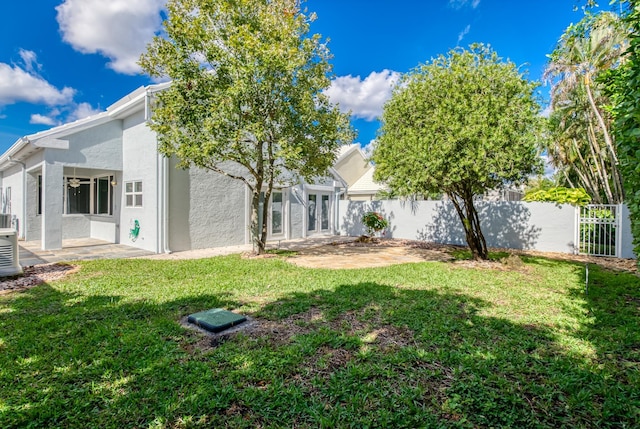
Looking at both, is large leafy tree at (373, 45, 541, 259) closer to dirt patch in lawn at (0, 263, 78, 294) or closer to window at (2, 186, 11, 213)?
dirt patch in lawn at (0, 263, 78, 294)

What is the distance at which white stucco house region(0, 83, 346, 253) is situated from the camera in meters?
10.9

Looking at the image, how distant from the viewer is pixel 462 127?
7766mm

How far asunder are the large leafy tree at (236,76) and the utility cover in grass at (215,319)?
193 inches

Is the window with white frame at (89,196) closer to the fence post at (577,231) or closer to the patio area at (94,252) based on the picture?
the patio area at (94,252)

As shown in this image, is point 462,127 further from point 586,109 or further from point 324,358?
point 586,109

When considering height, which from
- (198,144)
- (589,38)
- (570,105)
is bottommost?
(198,144)

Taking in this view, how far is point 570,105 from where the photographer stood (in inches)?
579

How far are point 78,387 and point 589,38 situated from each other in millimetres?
17256

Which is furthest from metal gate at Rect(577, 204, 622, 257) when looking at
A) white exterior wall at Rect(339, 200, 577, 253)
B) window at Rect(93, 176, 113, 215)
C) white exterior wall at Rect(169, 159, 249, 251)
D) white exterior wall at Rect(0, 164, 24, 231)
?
white exterior wall at Rect(0, 164, 24, 231)

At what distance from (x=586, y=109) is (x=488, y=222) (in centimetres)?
671

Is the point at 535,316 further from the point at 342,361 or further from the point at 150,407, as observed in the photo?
the point at 150,407

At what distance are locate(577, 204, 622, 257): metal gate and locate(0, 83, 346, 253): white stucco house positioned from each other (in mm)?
10975

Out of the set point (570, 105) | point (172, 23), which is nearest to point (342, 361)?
point (172, 23)

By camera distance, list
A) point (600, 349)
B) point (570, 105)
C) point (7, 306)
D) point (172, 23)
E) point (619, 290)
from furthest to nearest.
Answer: point (570, 105)
point (172, 23)
point (619, 290)
point (7, 306)
point (600, 349)
